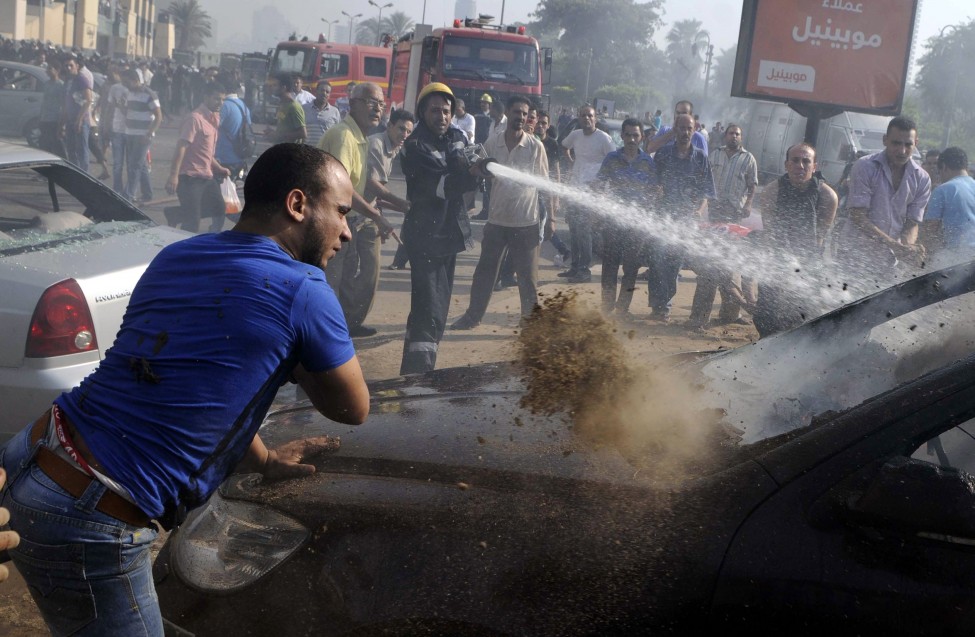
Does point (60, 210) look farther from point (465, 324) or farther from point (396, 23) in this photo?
point (396, 23)

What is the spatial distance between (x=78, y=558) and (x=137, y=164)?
479 inches

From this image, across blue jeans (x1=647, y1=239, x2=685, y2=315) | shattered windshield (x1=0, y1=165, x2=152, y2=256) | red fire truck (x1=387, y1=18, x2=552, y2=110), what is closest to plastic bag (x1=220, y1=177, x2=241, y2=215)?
shattered windshield (x1=0, y1=165, x2=152, y2=256)

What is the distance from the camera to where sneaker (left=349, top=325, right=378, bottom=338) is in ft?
24.4

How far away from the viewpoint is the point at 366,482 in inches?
96.8

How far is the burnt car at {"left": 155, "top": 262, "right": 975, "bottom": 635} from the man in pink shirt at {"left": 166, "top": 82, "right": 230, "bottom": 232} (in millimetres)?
7488

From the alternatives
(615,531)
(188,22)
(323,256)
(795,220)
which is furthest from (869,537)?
(188,22)

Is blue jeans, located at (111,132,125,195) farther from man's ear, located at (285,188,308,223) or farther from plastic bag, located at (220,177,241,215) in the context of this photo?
man's ear, located at (285,188,308,223)

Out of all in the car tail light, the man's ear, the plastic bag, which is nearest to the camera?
the man's ear

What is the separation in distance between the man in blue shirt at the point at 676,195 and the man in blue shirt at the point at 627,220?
0.12 m

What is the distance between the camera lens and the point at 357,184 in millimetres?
6527

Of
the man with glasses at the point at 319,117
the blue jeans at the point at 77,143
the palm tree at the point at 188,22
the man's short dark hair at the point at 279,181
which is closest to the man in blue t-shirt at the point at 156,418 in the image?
the man's short dark hair at the point at 279,181

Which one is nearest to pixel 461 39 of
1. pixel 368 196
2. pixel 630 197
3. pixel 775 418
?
pixel 630 197

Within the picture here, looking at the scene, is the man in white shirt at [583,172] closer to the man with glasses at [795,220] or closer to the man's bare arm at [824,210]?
the man with glasses at [795,220]

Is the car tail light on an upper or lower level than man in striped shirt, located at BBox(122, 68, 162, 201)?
lower
